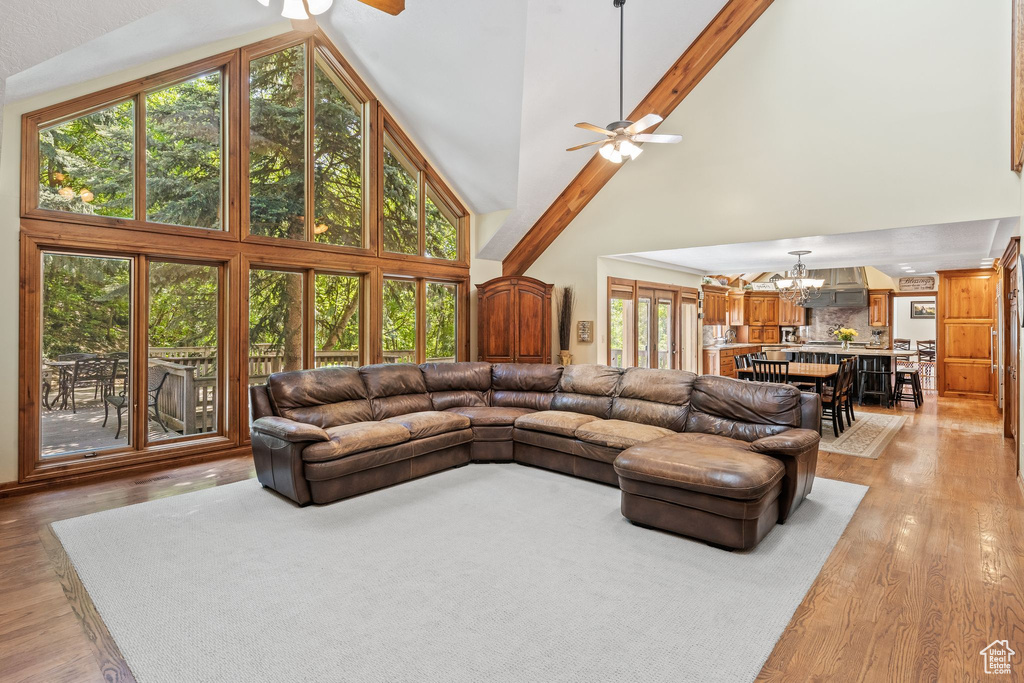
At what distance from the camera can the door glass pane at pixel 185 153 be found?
189 inches

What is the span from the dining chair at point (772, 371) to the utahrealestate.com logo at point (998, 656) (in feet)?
14.8

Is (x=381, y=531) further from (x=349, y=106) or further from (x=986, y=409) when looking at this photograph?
(x=986, y=409)

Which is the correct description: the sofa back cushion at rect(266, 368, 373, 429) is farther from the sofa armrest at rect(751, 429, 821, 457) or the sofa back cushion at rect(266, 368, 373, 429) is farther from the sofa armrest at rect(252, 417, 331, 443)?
the sofa armrest at rect(751, 429, 821, 457)

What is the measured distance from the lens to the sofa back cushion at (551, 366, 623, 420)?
506 cm

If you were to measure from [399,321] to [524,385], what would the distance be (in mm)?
2076

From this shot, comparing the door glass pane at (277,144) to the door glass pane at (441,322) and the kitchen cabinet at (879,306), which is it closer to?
the door glass pane at (441,322)

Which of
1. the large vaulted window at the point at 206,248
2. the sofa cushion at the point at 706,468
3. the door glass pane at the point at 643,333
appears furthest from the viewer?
the door glass pane at the point at 643,333

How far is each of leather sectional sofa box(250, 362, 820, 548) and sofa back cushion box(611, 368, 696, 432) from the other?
1cm

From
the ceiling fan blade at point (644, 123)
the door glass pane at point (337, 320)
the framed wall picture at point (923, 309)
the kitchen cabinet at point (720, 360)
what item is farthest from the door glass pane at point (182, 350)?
the framed wall picture at point (923, 309)

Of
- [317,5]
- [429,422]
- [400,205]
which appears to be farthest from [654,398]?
[400,205]

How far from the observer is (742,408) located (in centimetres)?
411

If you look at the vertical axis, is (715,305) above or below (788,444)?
above

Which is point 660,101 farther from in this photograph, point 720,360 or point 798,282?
point 720,360

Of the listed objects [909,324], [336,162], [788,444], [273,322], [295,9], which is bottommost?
[788,444]
